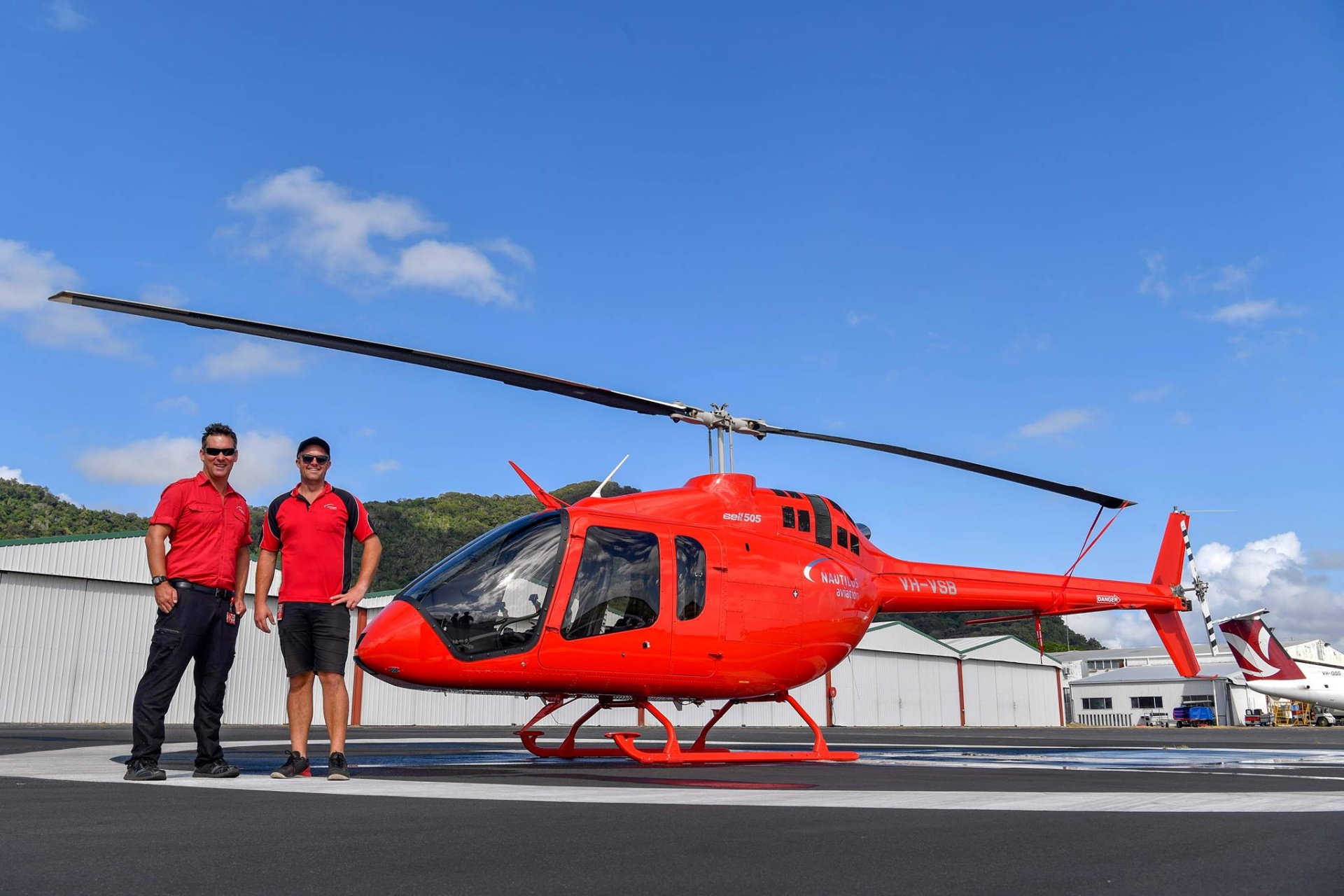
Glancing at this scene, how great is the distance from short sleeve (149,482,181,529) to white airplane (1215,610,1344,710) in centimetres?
4622

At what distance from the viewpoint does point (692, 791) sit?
18.3 ft

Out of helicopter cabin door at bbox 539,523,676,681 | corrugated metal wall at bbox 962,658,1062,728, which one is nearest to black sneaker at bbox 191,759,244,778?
helicopter cabin door at bbox 539,523,676,681

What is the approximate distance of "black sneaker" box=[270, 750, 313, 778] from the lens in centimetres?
599

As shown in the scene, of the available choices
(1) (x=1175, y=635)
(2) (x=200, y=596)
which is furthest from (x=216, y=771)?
(1) (x=1175, y=635)

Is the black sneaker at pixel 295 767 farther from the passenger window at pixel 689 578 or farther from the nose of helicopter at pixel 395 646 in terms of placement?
the passenger window at pixel 689 578

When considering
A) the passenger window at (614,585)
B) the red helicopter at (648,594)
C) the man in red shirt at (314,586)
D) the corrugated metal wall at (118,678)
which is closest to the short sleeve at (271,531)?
the man in red shirt at (314,586)

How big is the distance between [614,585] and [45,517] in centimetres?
7551

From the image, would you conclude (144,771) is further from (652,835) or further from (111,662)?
(111,662)

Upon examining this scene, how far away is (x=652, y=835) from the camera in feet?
11.9

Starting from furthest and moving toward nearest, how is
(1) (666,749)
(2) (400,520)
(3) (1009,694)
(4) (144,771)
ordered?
1. (2) (400,520)
2. (3) (1009,694)
3. (1) (666,749)
4. (4) (144,771)

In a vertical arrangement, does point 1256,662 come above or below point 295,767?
above

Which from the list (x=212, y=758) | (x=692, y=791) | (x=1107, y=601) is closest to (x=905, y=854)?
(x=692, y=791)

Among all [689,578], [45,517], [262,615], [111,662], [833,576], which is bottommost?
[111,662]

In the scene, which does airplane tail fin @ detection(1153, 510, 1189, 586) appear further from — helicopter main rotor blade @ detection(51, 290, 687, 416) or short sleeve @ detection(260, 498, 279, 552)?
short sleeve @ detection(260, 498, 279, 552)
